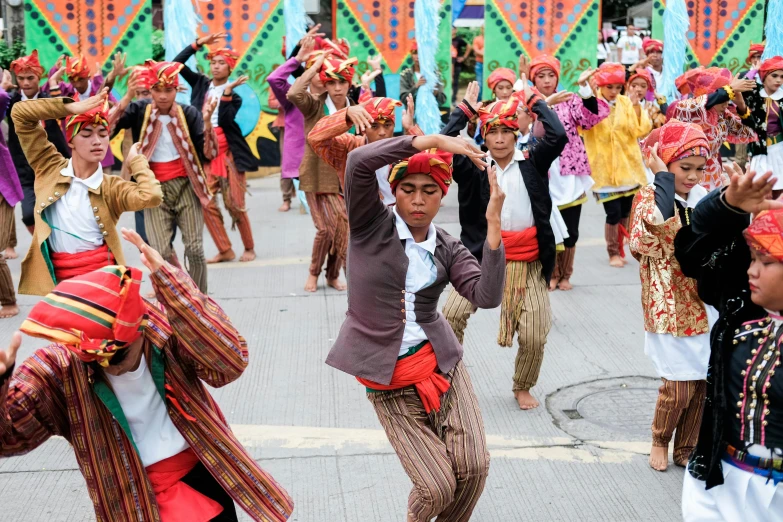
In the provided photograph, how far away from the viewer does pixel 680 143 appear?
458 centimetres

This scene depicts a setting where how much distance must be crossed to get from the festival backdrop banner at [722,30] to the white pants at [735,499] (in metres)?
12.8

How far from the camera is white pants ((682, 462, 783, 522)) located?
118 inches

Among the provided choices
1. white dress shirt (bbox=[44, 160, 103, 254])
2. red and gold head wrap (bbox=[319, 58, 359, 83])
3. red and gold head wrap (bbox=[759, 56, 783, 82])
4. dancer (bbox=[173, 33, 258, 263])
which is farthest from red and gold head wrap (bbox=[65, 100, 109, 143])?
red and gold head wrap (bbox=[759, 56, 783, 82])

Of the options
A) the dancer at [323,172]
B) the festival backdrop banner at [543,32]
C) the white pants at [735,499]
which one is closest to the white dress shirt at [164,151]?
the dancer at [323,172]

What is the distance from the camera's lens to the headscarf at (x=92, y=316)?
271 cm

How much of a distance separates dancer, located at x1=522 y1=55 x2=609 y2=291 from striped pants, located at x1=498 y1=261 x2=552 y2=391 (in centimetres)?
264

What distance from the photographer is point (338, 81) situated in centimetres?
781

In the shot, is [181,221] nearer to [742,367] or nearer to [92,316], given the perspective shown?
[92,316]

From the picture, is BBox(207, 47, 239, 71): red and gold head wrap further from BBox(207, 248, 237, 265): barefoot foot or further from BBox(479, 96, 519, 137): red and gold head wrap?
BBox(479, 96, 519, 137): red and gold head wrap

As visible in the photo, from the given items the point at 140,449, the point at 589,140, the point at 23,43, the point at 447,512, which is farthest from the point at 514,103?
the point at 23,43

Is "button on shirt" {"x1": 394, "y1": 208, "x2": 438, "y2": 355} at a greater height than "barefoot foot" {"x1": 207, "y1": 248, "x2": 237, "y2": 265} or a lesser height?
greater

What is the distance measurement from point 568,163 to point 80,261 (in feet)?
15.4

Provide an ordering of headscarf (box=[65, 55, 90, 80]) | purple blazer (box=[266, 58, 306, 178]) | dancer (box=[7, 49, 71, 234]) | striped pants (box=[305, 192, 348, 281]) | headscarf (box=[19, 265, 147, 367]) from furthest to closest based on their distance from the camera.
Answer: headscarf (box=[65, 55, 90, 80]), purple blazer (box=[266, 58, 306, 178]), dancer (box=[7, 49, 71, 234]), striped pants (box=[305, 192, 348, 281]), headscarf (box=[19, 265, 147, 367])

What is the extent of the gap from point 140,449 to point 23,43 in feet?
43.3
